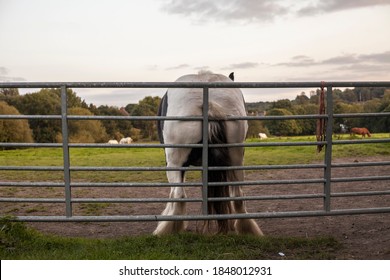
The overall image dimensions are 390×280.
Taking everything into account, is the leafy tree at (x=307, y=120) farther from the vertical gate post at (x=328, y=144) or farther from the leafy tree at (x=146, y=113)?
the vertical gate post at (x=328, y=144)

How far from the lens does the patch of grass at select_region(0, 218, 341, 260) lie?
381 centimetres

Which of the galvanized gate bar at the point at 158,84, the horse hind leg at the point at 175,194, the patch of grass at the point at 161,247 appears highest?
the galvanized gate bar at the point at 158,84

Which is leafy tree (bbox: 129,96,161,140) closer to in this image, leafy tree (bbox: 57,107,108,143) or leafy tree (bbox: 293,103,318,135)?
leafy tree (bbox: 57,107,108,143)

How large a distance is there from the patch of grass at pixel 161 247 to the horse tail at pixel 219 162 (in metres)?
0.33

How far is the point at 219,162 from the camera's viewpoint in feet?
14.6

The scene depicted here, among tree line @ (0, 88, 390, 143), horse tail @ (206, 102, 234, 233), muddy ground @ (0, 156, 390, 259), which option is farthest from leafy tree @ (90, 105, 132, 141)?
horse tail @ (206, 102, 234, 233)

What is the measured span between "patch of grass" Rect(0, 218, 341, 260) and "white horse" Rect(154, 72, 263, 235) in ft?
1.33

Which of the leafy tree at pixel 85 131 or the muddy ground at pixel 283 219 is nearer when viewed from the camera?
the muddy ground at pixel 283 219

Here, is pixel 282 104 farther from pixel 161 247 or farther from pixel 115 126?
pixel 161 247

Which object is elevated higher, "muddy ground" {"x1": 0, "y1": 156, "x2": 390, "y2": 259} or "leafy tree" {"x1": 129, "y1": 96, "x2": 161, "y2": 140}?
"leafy tree" {"x1": 129, "y1": 96, "x2": 161, "y2": 140}

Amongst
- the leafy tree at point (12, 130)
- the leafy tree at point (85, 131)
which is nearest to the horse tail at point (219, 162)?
the leafy tree at point (85, 131)

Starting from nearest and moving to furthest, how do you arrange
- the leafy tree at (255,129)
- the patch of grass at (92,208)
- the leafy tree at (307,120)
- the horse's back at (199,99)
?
1. the horse's back at (199,99)
2. the patch of grass at (92,208)
3. the leafy tree at (307,120)
4. the leafy tree at (255,129)

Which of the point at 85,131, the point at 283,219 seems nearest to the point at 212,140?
the point at 283,219

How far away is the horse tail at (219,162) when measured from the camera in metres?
4.33
